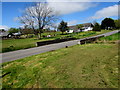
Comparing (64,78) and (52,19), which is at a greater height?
(52,19)

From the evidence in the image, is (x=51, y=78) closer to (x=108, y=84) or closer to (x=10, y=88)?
(x=10, y=88)

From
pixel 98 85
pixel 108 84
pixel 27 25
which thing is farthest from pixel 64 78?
pixel 27 25

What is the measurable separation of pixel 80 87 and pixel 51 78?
1506mm

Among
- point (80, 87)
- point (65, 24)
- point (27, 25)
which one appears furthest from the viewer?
point (65, 24)

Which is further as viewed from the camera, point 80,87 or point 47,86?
point 47,86

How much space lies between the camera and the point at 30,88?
3.68 m

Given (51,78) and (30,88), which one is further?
(51,78)

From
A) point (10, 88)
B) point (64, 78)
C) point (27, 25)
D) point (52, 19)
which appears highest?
point (52, 19)

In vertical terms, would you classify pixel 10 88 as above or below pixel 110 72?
below

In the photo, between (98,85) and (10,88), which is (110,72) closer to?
(98,85)

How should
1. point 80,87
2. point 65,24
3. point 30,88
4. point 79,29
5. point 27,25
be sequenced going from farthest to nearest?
point 79,29 < point 65,24 < point 27,25 < point 30,88 < point 80,87

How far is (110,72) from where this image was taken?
443 cm

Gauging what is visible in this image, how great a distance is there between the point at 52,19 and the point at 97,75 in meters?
32.8

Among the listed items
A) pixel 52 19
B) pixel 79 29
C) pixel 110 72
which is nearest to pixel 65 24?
pixel 52 19
